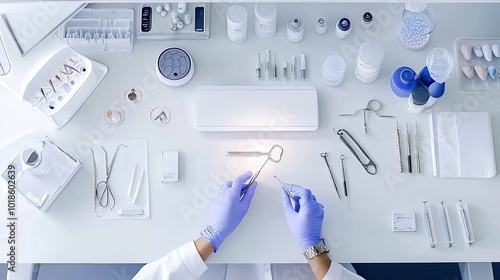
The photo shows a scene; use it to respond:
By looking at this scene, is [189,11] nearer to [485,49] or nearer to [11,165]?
[11,165]

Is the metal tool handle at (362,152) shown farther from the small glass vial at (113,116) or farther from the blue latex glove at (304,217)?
the small glass vial at (113,116)

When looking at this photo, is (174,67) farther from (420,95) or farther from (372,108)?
(420,95)

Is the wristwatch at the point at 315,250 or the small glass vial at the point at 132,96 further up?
the small glass vial at the point at 132,96

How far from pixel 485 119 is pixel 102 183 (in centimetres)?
113

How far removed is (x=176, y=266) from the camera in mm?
1336

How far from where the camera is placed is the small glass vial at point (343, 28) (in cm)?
148

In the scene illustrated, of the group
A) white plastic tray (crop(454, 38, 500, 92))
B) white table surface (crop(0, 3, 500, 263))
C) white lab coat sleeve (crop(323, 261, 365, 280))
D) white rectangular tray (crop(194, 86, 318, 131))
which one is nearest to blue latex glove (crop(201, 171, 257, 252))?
white table surface (crop(0, 3, 500, 263))

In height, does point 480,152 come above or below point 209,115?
below

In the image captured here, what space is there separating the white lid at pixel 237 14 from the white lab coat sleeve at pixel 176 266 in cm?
65

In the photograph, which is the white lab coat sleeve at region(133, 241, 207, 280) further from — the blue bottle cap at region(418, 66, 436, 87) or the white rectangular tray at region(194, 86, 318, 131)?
the blue bottle cap at region(418, 66, 436, 87)

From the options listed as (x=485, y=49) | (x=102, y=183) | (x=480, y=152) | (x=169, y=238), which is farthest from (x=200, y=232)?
(x=485, y=49)

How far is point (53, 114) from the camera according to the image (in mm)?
1417

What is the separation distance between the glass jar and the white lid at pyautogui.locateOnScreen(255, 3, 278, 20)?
0.40 meters

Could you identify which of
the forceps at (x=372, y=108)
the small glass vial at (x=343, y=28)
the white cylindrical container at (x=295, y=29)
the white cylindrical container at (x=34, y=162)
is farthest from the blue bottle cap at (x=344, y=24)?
the white cylindrical container at (x=34, y=162)
